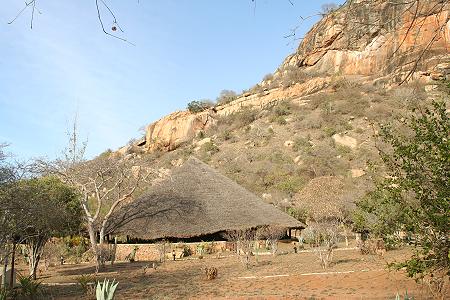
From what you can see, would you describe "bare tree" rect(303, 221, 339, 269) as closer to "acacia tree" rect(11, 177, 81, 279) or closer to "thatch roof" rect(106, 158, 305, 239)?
"thatch roof" rect(106, 158, 305, 239)

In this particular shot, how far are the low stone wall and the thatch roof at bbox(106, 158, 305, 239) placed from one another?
496 mm

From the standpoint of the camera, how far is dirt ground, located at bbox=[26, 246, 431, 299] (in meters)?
9.35

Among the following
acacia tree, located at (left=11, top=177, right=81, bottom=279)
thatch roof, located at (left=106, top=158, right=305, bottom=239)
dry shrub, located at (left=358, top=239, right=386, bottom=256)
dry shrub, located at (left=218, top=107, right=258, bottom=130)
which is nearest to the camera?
acacia tree, located at (left=11, top=177, right=81, bottom=279)

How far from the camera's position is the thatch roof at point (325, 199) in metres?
24.3

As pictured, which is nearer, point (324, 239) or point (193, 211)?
point (324, 239)

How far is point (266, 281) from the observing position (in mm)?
11695

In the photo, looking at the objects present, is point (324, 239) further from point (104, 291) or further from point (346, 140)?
point (346, 140)

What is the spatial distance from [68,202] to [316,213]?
12862 millimetres

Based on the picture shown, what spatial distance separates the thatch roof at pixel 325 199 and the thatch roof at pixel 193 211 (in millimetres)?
1725

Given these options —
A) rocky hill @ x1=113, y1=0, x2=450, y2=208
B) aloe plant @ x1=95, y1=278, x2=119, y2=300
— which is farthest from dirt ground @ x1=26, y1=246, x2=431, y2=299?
rocky hill @ x1=113, y1=0, x2=450, y2=208

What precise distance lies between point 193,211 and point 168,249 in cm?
284

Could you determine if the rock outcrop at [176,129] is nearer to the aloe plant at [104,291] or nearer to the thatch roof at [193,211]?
the thatch roof at [193,211]

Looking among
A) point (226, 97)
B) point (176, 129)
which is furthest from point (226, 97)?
point (176, 129)

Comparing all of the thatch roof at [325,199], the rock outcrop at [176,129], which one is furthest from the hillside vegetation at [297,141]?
the rock outcrop at [176,129]
